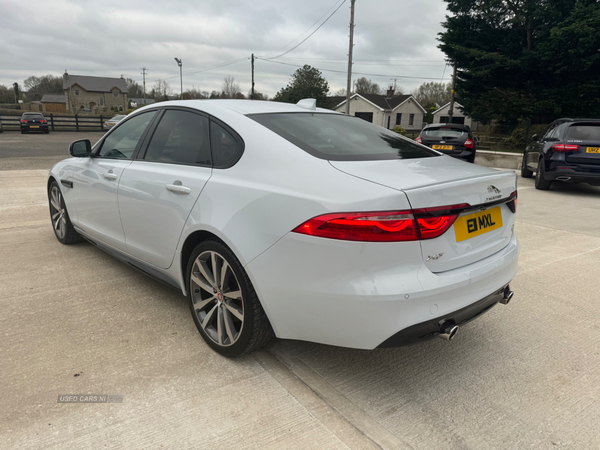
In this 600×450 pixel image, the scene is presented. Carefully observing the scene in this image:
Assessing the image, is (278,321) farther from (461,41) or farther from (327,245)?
(461,41)

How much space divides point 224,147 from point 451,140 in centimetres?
1035

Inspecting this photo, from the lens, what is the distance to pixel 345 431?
6.56 ft

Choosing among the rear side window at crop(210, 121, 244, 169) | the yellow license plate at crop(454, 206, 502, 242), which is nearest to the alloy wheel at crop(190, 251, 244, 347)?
the rear side window at crop(210, 121, 244, 169)

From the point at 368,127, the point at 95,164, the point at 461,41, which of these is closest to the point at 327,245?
the point at 368,127

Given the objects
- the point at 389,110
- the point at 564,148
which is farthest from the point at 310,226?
the point at 389,110

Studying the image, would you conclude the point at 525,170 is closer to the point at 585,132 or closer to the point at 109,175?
the point at 585,132

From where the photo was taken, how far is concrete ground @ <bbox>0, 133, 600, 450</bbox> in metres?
1.98

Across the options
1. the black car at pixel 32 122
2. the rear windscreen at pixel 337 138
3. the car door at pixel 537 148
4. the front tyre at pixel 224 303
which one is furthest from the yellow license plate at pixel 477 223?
the black car at pixel 32 122

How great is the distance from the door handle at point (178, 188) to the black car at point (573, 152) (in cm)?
805

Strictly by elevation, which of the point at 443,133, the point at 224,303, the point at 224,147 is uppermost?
the point at 443,133

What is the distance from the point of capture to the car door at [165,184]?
265 cm

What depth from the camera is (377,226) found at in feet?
6.13

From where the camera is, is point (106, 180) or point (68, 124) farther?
point (68, 124)

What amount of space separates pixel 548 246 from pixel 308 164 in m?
3.96
